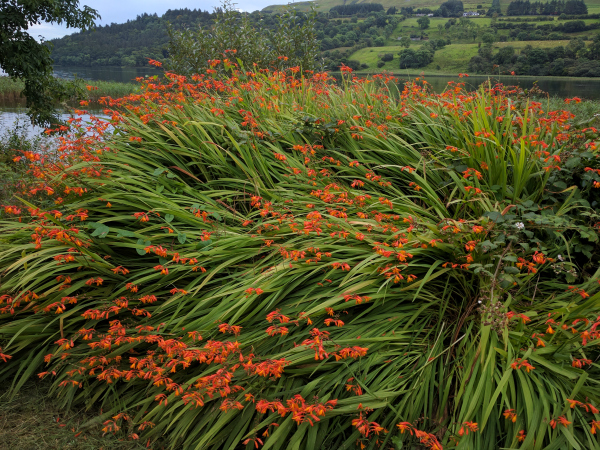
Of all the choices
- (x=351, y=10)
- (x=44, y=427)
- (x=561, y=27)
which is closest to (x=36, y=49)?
(x=44, y=427)

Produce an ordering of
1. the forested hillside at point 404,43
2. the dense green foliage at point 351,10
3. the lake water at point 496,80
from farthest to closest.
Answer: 1. the dense green foliage at point 351,10
2. the forested hillside at point 404,43
3. the lake water at point 496,80

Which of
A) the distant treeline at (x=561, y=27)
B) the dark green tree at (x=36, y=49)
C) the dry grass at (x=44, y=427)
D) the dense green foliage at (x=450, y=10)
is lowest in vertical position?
the dry grass at (x=44, y=427)

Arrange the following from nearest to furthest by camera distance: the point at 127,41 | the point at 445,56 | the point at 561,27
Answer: the point at 127,41 < the point at 445,56 < the point at 561,27

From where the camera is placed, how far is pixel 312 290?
224 cm

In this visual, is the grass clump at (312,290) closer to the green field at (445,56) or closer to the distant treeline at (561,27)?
the green field at (445,56)

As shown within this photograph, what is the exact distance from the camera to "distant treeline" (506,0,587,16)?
2667 inches

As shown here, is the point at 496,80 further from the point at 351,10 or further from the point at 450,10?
the point at 450,10

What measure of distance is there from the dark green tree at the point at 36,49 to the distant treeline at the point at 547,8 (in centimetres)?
8364

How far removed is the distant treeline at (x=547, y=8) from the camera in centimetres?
6775

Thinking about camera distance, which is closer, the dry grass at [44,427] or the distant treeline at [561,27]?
the dry grass at [44,427]

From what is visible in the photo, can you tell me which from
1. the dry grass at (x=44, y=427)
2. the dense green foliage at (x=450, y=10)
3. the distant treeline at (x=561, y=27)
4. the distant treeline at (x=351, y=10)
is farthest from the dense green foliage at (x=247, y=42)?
the dense green foliage at (x=450, y=10)

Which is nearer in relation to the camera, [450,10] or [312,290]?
[312,290]

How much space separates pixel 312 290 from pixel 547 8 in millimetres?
91007

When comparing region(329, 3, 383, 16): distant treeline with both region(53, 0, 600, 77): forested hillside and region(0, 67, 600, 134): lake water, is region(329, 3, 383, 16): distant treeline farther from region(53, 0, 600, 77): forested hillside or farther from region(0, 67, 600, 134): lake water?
region(0, 67, 600, 134): lake water
